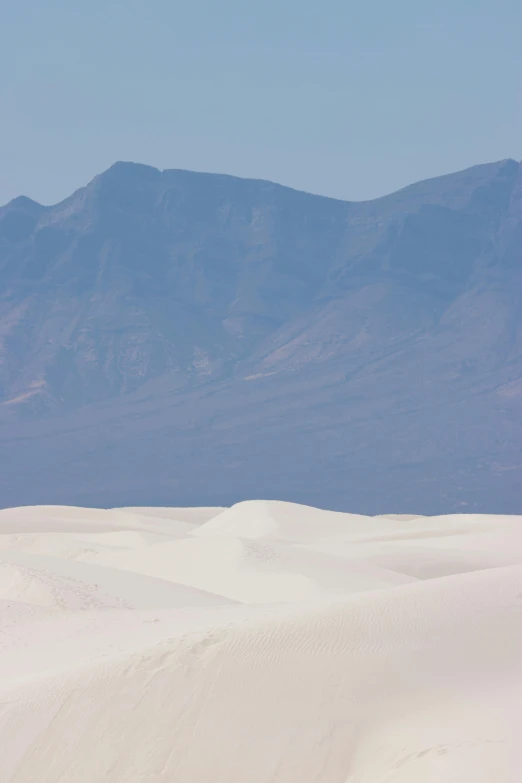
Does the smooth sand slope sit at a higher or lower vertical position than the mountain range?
higher

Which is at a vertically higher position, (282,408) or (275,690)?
(275,690)

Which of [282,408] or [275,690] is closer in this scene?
[275,690]

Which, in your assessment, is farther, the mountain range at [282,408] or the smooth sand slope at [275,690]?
the mountain range at [282,408]

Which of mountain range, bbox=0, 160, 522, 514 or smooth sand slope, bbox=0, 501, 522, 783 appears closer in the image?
smooth sand slope, bbox=0, 501, 522, 783

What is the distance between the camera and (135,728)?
1045 cm

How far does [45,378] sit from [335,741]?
175619 mm

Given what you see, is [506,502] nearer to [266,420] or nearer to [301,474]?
[301,474]

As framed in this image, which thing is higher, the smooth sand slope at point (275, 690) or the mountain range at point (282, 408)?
the smooth sand slope at point (275, 690)

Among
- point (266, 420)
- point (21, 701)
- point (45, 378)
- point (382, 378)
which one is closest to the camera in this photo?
point (21, 701)

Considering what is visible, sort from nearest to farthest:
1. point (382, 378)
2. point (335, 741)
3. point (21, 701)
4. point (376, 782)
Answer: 1. point (376, 782)
2. point (335, 741)
3. point (21, 701)
4. point (382, 378)

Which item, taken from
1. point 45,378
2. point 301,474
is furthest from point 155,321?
point 301,474

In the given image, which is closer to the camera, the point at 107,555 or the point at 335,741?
the point at 335,741

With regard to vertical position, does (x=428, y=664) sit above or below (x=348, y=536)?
above

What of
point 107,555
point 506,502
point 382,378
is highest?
point 107,555
